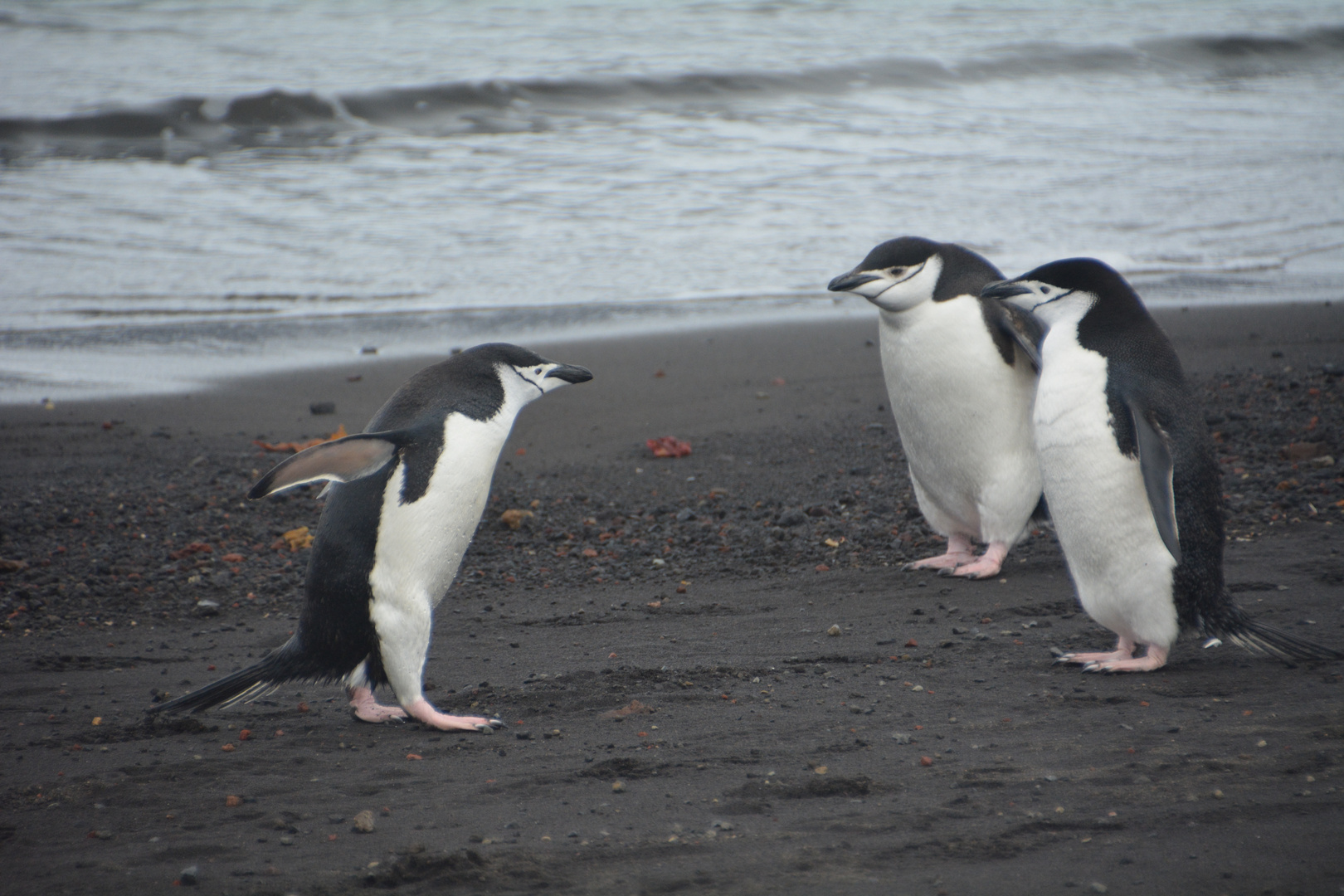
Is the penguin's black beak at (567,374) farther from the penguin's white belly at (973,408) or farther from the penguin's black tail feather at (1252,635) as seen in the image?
the penguin's black tail feather at (1252,635)

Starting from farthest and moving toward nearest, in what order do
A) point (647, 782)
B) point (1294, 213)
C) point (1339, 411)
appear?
point (1294, 213)
point (1339, 411)
point (647, 782)

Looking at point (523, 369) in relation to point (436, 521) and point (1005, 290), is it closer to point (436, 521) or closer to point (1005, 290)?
point (436, 521)

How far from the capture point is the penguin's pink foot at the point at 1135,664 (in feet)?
10.3

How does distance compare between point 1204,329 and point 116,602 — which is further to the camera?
point 1204,329

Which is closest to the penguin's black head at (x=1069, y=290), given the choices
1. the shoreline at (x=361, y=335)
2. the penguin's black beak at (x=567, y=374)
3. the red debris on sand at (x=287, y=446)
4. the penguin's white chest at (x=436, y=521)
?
the penguin's black beak at (x=567, y=374)

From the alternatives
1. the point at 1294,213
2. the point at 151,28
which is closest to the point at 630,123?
the point at 1294,213

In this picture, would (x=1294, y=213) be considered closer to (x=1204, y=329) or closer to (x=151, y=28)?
(x=1204, y=329)

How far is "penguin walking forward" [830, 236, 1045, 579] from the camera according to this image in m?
4.23

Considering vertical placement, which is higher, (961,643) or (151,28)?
(151,28)

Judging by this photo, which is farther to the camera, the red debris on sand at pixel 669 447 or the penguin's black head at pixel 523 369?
the red debris on sand at pixel 669 447

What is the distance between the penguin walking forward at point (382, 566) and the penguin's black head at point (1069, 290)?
1683mm

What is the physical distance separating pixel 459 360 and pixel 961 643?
168 centimetres

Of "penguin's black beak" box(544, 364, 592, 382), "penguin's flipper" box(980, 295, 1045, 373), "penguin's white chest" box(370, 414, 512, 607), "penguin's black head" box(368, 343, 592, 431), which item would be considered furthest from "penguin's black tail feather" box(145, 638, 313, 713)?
"penguin's flipper" box(980, 295, 1045, 373)

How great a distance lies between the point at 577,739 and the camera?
2801mm
